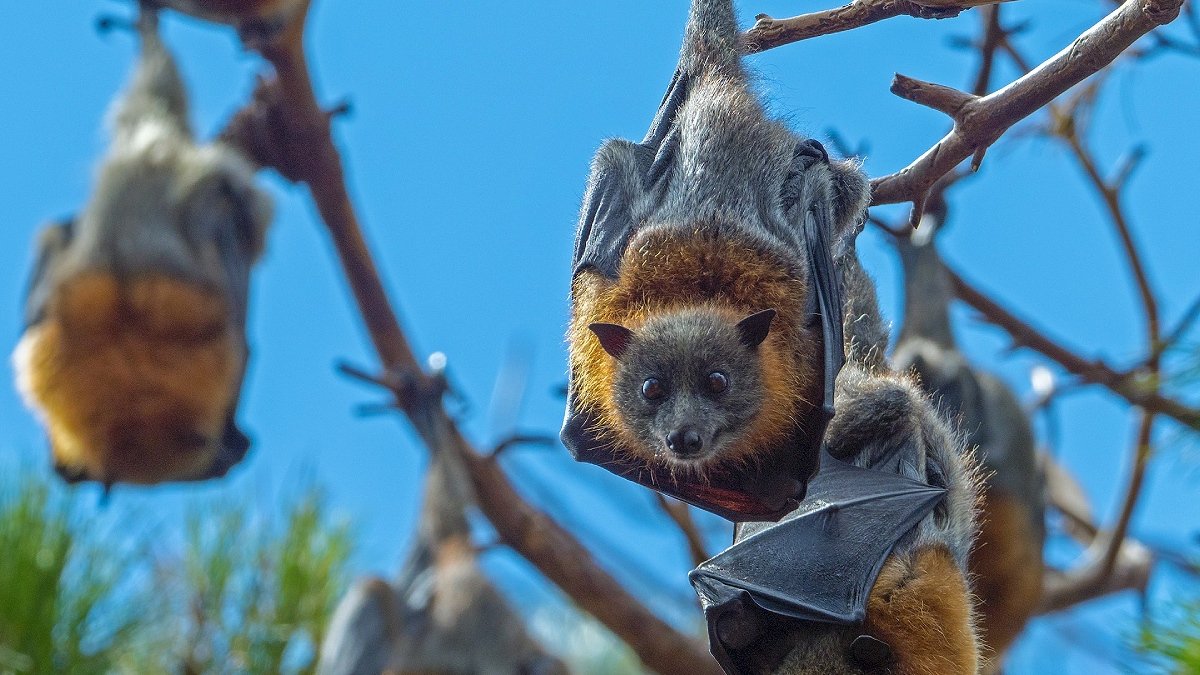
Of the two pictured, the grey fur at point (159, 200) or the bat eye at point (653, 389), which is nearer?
the bat eye at point (653, 389)

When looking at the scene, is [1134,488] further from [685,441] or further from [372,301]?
[685,441]

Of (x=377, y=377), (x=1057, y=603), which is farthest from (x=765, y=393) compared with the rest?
(x=1057, y=603)

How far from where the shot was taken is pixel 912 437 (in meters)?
4.28

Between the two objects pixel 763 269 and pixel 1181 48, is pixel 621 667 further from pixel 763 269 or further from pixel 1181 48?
pixel 763 269

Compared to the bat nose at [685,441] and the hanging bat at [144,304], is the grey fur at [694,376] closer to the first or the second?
the bat nose at [685,441]

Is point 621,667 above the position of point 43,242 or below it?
below

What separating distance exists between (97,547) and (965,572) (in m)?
5.48

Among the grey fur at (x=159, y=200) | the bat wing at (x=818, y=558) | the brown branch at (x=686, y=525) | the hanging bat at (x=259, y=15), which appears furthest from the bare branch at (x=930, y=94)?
the grey fur at (x=159, y=200)

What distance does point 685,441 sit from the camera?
11.1 feet

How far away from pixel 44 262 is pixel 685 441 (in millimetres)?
7737

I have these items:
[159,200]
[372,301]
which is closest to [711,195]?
[372,301]

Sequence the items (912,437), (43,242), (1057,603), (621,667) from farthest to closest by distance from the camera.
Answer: (621,667) → (43,242) → (1057,603) → (912,437)

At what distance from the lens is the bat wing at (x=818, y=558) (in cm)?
400

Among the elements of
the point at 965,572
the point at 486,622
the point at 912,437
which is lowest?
the point at 486,622
